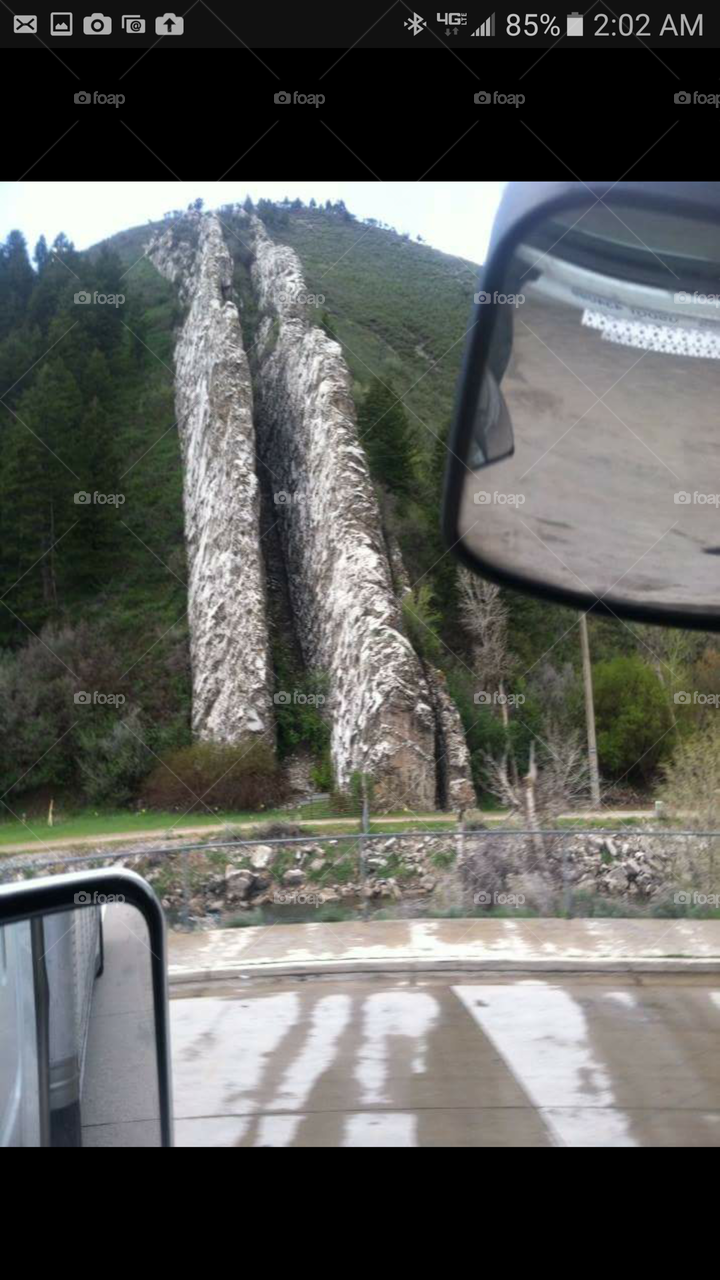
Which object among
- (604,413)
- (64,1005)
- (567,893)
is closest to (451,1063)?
(604,413)

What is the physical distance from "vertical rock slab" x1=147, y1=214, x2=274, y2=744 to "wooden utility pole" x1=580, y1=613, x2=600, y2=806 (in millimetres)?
5259

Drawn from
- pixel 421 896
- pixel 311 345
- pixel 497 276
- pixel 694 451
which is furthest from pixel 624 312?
pixel 311 345

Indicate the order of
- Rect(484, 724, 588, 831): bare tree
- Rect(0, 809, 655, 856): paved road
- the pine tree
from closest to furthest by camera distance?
Rect(0, 809, 655, 856): paved road, Rect(484, 724, 588, 831): bare tree, the pine tree

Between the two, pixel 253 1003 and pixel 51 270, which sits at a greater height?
pixel 51 270

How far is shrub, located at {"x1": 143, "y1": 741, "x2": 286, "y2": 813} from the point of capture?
16.7 m

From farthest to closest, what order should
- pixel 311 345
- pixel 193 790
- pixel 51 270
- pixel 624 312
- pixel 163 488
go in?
pixel 51 270
pixel 163 488
pixel 311 345
pixel 193 790
pixel 624 312

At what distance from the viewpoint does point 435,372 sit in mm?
30000

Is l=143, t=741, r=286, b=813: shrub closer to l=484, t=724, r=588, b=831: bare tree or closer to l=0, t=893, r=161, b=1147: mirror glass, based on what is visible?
l=484, t=724, r=588, b=831: bare tree

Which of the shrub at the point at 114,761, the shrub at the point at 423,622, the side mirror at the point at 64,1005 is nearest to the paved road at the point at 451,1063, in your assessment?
the side mirror at the point at 64,1005

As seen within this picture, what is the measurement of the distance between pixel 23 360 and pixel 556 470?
79.7ft

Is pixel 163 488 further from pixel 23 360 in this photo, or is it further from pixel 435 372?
pixel 435 372

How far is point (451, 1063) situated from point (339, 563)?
1631cm

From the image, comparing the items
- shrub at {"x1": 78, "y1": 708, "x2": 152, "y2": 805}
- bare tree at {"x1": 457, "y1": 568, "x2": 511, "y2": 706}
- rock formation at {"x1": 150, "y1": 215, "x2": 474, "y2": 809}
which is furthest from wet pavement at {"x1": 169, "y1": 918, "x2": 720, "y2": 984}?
bare tree at {"x1": 457, "y1": 568, "x2": 511, "y2": 706}

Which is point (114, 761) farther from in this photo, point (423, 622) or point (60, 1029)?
point (60, 1029)
